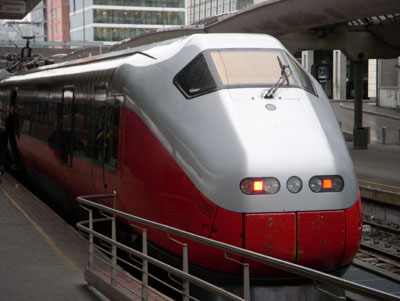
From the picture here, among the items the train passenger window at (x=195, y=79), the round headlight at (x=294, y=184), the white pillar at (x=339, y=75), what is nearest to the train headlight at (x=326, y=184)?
the round headlight at (x=294, y=184)

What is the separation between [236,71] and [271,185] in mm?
1687

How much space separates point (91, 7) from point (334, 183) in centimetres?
10906

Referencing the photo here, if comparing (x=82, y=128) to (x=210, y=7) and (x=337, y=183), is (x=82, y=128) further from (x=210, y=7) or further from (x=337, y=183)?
(x=210, y=7)

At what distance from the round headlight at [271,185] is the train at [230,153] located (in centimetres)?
1

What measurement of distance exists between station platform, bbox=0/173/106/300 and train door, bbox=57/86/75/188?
82cm

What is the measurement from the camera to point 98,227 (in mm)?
10812

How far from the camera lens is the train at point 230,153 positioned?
22.7ft

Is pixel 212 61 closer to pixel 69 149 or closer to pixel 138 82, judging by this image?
pixel 138 82

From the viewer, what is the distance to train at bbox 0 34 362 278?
693 cm

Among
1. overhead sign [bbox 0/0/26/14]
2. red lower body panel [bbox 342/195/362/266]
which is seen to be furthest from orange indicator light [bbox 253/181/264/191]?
overhead sign [bbox 0/0/26/14]

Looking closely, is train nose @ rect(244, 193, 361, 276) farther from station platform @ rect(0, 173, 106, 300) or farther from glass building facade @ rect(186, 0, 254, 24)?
glass building facade @ rect(186, 0, 254, 24)

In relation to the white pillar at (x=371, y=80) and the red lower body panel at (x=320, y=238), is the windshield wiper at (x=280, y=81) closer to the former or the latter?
the red lower body panel at (x=320, y=238)

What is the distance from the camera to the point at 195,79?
26.2 feet

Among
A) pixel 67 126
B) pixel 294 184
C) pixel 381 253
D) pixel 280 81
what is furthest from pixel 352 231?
pixel 67 126
